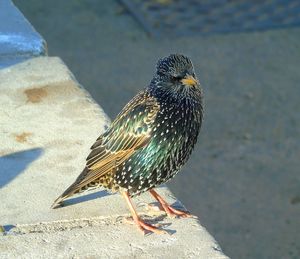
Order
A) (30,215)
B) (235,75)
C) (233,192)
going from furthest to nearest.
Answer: (235,75), (233,192), (30,215)

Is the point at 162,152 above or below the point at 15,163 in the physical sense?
above

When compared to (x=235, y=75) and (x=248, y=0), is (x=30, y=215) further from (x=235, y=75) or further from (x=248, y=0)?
(x=248, y=0)

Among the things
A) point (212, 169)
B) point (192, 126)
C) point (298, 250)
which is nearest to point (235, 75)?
point (212, 169)

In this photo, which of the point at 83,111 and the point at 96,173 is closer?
the point at 96,173

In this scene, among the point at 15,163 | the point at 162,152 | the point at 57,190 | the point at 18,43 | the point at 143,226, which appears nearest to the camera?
the point at 143,226

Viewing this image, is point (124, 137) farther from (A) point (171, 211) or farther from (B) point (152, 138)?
(A) point (171, 211)

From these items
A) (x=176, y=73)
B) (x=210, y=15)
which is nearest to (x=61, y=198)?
(x=176, y=73)

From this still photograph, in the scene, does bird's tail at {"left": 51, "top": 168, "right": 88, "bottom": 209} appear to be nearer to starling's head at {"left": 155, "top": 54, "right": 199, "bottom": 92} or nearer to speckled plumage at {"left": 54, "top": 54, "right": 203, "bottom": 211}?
speckled plumage at {"left": 54, "top": 54, "right": 203, "bottom": 211}
